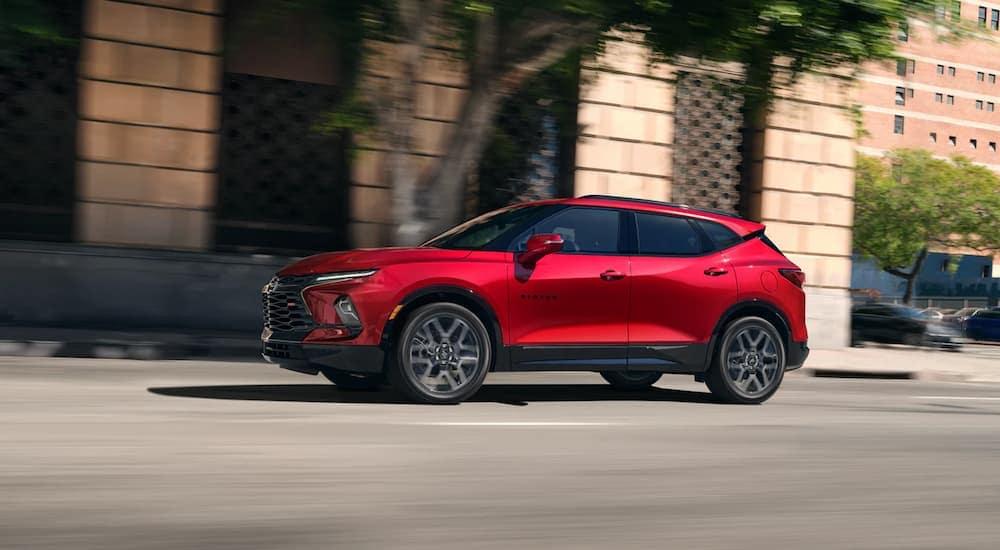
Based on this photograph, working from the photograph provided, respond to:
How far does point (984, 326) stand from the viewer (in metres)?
41.0

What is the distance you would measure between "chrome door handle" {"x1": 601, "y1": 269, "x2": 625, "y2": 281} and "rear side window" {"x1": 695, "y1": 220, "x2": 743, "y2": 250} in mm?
1030

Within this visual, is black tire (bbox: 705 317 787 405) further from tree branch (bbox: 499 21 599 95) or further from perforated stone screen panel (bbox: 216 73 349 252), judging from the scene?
perforated stone screen panel (bbox: 216 73 349 252)

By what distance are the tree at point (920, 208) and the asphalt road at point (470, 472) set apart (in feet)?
139

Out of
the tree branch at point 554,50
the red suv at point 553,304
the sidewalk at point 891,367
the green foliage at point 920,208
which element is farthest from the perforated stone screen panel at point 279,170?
the green foliage at point 920,208

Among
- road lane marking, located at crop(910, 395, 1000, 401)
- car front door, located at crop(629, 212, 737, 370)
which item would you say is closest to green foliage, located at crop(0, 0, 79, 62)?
car front door, located at crop(629, 212, 737, 370)

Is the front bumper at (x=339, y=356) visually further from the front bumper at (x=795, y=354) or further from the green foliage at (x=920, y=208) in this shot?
the green foliage at (x=920, y=208)

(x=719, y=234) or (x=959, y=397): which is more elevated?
(x=719, y=234)

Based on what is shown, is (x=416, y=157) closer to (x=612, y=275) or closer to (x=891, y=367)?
(x=891, y=367)

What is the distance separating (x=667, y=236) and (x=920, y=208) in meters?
43.0

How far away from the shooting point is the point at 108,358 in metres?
13.1

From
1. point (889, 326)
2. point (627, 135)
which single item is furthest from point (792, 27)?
point (889, 326)

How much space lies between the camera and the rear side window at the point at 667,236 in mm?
9328

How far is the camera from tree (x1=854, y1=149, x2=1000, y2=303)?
49.4 metres

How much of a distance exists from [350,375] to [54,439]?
135 inches
